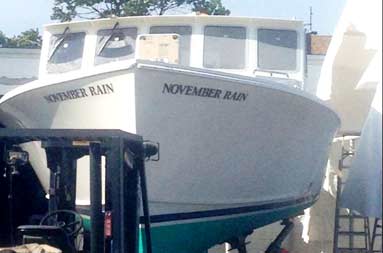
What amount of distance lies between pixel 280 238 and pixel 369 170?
177 inches

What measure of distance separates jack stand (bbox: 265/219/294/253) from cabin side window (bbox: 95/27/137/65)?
2500 mm

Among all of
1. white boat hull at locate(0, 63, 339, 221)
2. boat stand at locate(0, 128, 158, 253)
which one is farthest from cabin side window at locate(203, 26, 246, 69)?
boat stand at locate(0, 128, 158, 253)

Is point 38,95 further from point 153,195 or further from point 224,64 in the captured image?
point 224,64

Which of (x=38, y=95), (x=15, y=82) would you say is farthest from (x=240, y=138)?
(x=15, y=82)

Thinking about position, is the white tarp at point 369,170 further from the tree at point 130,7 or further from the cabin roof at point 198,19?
the tree at point 130,7

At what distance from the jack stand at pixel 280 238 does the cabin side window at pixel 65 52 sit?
113 inches

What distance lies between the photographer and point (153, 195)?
7.63 m

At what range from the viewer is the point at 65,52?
1018 centimetres

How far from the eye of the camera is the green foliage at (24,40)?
39.9 meters

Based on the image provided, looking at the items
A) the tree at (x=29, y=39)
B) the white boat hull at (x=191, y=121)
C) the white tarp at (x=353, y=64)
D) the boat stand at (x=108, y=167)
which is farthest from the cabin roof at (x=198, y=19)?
the tree at (x=29, y=39)

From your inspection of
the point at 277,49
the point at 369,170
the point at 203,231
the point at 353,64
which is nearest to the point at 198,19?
the point at 277,49

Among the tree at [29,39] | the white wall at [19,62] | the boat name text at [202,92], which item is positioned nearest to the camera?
the boat name text at [202,92]

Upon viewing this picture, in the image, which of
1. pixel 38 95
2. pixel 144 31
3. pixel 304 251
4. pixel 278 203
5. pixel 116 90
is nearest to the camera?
pixel 116 90

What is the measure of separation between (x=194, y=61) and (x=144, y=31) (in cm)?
71
